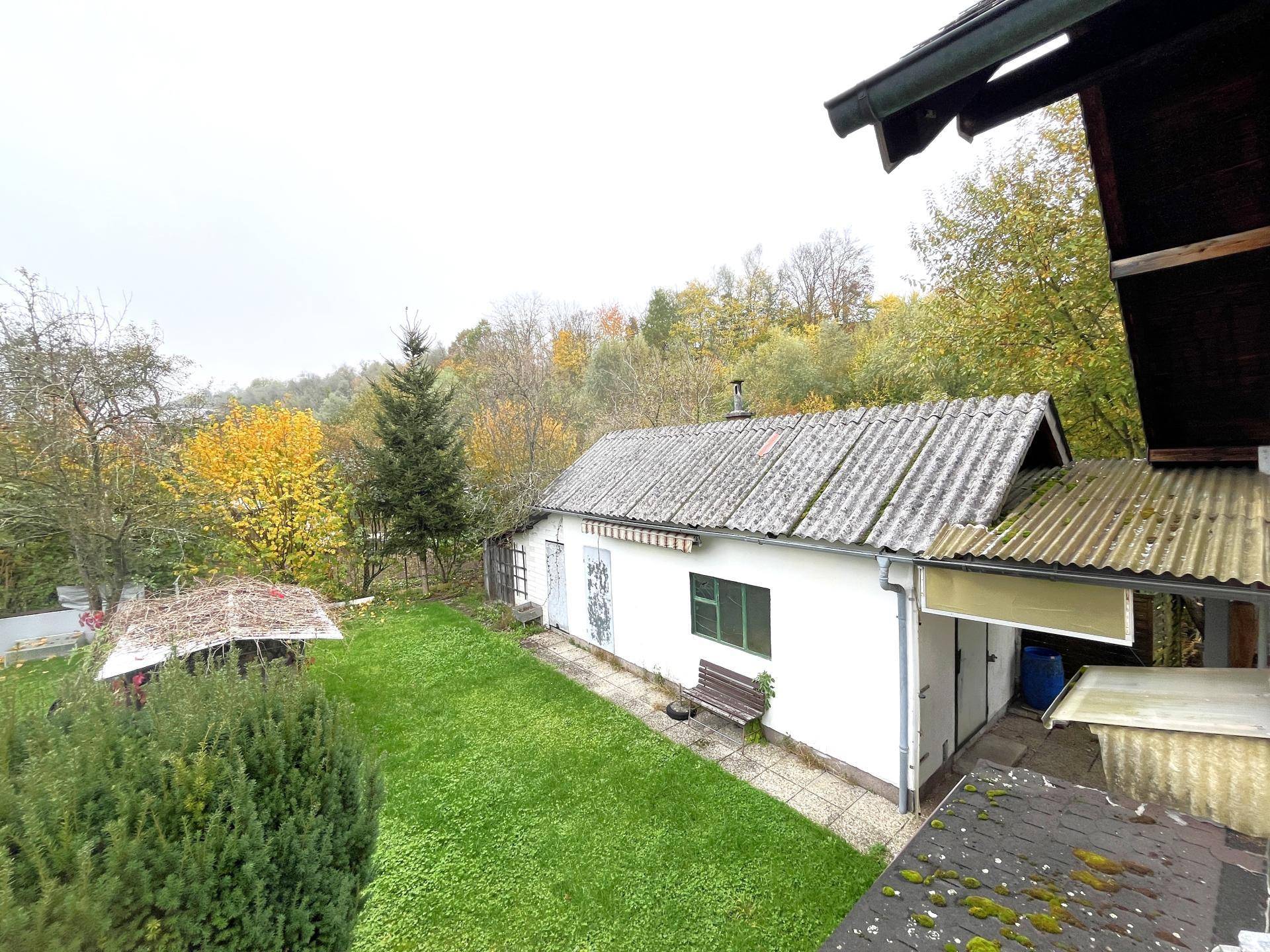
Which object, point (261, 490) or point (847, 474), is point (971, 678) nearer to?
point (847, 474)

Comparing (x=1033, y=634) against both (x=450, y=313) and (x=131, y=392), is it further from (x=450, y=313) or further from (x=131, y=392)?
(x=450, y=313)

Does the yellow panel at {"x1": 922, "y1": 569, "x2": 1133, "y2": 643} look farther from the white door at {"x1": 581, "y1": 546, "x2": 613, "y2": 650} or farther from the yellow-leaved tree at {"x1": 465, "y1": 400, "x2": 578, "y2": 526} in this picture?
the yellow-leaved tree at {"x1": 465, "y1": 400, "x2": 578, "y2": 526}

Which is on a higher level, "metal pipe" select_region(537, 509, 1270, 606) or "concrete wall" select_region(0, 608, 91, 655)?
"metal pipe" select_region(537, 509, 1270, 606)

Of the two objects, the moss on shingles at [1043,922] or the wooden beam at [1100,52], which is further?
the moss on shingles at [1043,922]

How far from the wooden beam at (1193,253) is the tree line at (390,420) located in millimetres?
6427

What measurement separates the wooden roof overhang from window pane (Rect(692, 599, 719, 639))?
561cm

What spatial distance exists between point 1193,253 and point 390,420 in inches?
676

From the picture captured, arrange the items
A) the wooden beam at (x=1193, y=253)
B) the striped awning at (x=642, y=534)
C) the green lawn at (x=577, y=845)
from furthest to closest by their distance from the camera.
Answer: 1. the striped awning at (x=642, y=534)
2. the green lawn at (x=577, y=845)
3. the wooden beam at (x=1193, y=253)

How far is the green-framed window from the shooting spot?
701 cm

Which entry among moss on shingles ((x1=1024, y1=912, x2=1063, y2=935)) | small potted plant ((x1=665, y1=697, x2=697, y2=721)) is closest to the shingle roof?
moss on shingles ((x1=1024, y1=912, x2=1063, y2=935))

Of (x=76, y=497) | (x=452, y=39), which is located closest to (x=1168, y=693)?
(x=76, y=497)

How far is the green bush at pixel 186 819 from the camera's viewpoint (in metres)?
2.19

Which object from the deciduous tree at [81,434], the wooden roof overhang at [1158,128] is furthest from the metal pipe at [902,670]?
the deciduous tree at [81,434]

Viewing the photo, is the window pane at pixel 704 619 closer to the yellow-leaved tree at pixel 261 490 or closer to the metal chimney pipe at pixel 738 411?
the metal chimney pipe at pixel 738 411
